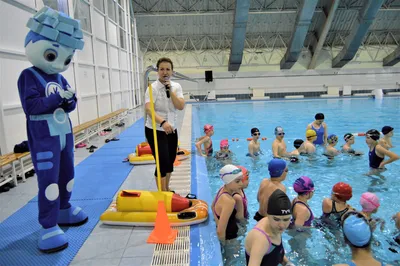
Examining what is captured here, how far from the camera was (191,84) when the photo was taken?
2592 centimetres

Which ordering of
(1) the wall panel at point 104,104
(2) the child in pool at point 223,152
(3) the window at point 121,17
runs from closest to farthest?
(2) the child in pool at point 223,152, (1) the wall panel at point 104,104, (3) the window at point 121,17

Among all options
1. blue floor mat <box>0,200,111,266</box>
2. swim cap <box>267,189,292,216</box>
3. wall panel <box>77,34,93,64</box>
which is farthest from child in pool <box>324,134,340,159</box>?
wall panel <box>77,34,93,64</box>

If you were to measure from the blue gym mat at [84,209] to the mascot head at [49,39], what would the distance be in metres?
1.68

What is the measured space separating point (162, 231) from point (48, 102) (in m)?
1.62

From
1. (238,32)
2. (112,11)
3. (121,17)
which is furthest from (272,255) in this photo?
(238,32)

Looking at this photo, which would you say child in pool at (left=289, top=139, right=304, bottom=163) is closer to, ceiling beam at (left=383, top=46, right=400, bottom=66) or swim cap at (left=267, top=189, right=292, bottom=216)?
swim cap at (left=267, top=189, right=292, bottom=216)

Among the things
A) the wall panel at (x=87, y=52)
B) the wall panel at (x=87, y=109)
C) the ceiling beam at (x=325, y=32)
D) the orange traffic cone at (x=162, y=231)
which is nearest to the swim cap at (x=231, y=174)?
the orange traffic cone at (x=162, y=231)

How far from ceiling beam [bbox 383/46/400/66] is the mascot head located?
2785 centimetres

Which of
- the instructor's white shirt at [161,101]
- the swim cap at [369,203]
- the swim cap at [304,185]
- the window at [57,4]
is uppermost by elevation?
the window at [57,4]

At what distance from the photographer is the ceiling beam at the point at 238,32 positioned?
18.0 metres

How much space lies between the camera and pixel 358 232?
221cm

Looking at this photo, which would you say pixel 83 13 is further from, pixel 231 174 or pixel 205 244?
pixel 205 244

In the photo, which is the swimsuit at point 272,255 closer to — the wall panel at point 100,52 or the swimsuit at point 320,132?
the swimsuit at point 320,132

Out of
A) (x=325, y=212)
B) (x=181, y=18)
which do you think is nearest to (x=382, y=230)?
(x=325, y=212)
